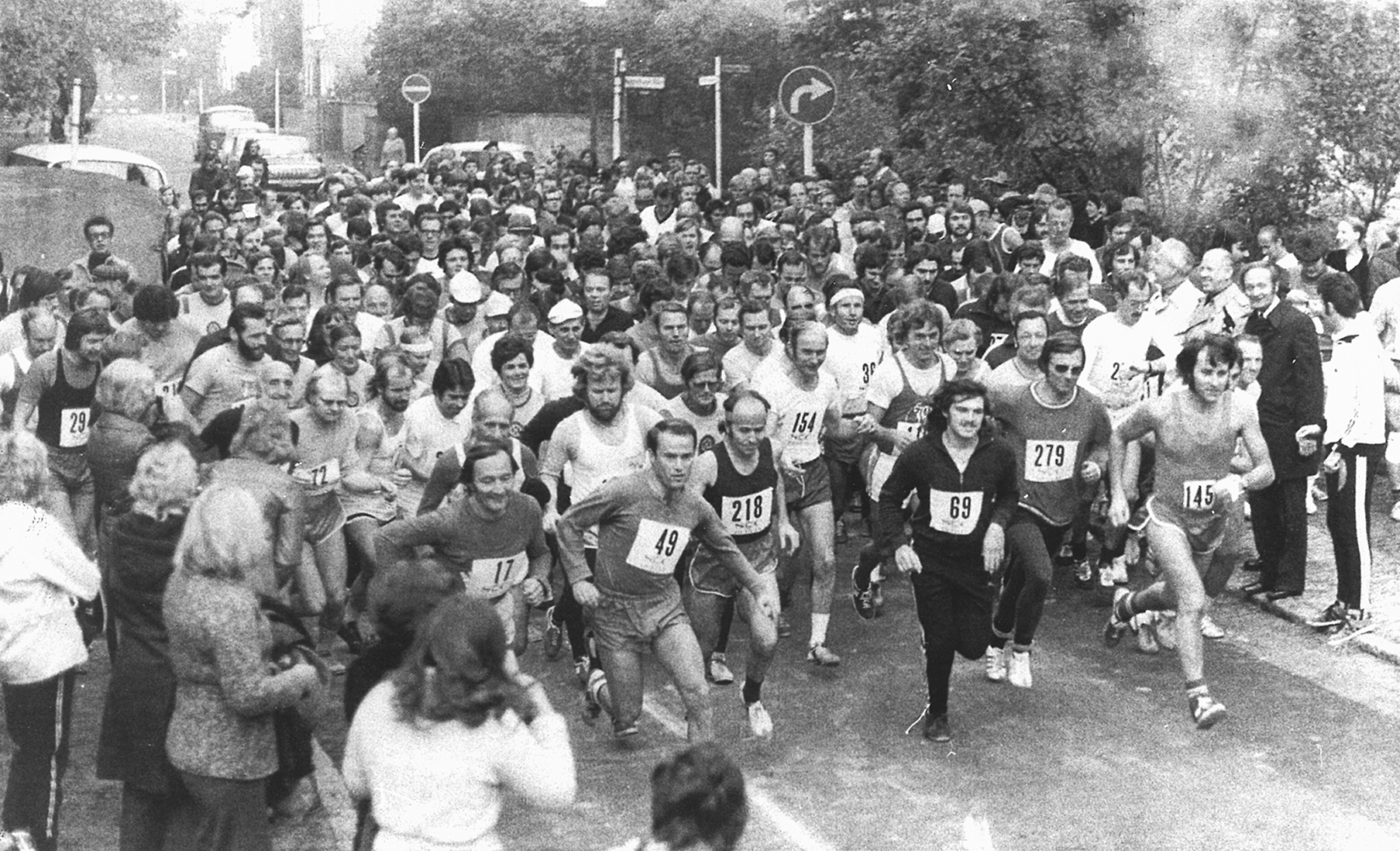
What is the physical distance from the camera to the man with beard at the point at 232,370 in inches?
366

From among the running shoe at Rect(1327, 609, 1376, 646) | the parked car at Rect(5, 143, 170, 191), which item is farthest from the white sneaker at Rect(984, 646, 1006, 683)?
the parked car at Rect(5, 143, 170, 191)

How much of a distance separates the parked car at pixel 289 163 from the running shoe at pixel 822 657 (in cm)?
3017

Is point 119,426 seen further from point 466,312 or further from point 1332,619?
point 1332,619

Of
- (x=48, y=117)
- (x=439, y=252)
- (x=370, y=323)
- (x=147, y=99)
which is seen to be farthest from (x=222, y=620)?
(x=147, y=99)

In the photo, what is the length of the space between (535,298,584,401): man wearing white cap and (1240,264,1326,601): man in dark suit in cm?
350

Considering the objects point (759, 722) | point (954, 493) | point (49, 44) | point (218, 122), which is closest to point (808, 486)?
point (954, 493)

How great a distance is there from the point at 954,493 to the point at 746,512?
868 millimetres

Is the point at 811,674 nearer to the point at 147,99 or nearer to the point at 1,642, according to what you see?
the point at 1,642

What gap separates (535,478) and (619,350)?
679 mm

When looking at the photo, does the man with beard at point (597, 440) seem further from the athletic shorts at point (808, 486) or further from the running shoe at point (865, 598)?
the running shoe at point (865, 598)

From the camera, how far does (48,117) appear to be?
1346 inches

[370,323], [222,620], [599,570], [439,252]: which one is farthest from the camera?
[439,252]

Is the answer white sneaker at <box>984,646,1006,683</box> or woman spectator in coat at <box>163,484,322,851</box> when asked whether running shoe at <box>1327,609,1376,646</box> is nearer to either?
white sneaker at <box>984,646,1006,683</box>

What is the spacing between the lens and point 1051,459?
366 inches
